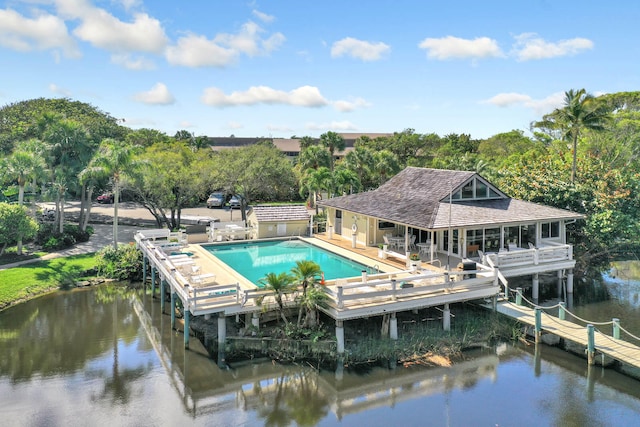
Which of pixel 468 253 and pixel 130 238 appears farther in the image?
pixel 130 238

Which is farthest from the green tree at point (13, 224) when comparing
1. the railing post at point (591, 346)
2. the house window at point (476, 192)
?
the railing post at point (591, 346)

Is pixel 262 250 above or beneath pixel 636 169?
beneath

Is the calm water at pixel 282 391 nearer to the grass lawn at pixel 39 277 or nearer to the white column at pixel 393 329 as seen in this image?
the white column at pixel 393 329

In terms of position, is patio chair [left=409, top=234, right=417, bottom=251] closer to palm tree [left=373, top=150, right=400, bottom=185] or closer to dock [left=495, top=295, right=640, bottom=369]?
dock [left=495, top=295, right=640, bottom=369]

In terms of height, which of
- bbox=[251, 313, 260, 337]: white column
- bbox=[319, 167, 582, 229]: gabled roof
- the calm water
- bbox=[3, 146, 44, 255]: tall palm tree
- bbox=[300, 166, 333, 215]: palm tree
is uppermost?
bbox=[3, 146, 44, 255]: tall palm tree

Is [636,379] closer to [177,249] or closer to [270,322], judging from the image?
[270,322]

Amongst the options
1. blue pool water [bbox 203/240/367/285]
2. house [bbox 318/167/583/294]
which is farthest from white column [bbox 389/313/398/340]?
house [bbox 318/167/583/294]

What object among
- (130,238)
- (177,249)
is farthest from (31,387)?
(130,238)
